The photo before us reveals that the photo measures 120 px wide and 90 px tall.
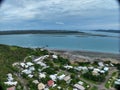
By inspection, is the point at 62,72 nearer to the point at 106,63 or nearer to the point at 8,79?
the point at 8,79

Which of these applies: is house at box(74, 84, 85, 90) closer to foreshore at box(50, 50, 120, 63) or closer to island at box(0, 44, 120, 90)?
island at box(0, 44, 120, 90)

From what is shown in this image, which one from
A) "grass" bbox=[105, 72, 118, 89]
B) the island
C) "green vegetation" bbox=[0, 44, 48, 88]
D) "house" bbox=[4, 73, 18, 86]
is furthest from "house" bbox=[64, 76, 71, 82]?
"green vegetation" bbox=[0, 44, 48, 88]

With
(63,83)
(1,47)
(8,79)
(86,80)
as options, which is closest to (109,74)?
(86,80)

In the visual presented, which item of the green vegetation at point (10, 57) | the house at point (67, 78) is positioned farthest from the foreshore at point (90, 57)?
the house at point (67, 78)

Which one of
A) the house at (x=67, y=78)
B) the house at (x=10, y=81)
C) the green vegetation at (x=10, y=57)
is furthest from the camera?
the green vegetation at (x=10, y=57)

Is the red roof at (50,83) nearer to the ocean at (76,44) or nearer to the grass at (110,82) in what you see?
the grass at (110,82)

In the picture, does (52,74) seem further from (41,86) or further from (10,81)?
(10,81)

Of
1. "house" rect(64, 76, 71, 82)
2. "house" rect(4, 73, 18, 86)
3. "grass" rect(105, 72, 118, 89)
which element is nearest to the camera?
"house" rect(4, 73, 18, 86)

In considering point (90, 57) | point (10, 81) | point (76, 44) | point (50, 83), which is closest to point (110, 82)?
point (50, 83)

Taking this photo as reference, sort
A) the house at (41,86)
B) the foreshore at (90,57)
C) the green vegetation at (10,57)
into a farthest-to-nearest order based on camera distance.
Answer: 1. the foreshore at (90,57)
2. the green vegetation at (10,57)
3. the house at (41,86)
